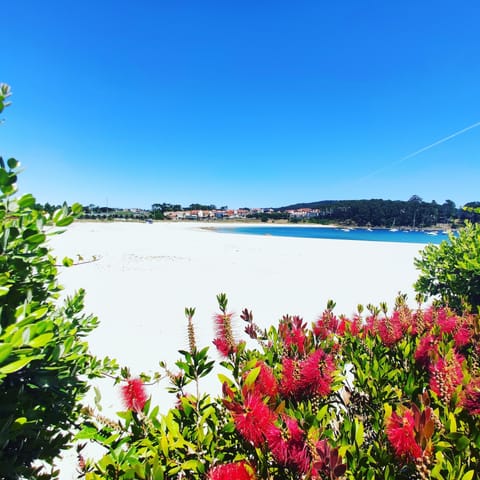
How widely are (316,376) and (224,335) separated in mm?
495

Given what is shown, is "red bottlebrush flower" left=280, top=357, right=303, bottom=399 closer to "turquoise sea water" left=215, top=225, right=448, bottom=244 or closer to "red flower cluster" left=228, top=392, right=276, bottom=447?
"red flower cluster" left=228, top=392, right=276, bottom=447

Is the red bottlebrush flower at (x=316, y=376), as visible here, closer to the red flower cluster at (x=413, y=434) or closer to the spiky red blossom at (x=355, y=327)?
the red flower cluster at (x=413, y=434)

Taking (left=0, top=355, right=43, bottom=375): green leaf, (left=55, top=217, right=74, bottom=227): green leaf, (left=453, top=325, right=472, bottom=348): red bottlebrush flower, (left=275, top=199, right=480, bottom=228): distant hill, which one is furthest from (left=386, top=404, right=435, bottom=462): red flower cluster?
(left=275, top=199, right=480, bottom=228): distant hill

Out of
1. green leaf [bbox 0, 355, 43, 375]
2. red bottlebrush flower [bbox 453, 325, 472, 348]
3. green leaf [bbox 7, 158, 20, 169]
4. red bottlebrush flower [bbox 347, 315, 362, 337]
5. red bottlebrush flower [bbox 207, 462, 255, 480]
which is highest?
green leaf [bbox 7, 158, 20, 169]

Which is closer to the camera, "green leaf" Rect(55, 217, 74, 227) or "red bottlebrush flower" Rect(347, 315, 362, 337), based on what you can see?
"green leaf" Rect(55, 217, 74, 227)

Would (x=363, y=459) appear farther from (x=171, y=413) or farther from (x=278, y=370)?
(x=171, y=413)

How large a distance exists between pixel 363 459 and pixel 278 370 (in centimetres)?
68

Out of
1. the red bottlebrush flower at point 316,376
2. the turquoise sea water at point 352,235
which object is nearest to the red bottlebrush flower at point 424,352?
the red bottlebrush flower at point 316,376

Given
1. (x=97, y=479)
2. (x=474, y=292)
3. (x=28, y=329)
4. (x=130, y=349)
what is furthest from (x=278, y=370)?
(x=130, y=349)

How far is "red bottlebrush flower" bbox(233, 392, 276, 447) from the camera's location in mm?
979

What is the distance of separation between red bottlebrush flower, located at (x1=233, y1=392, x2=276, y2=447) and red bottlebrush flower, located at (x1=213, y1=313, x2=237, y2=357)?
0.43 m

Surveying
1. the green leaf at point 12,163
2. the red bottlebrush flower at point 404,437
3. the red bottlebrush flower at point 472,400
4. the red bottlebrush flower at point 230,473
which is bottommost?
the red bottlebrush flower at point 230,473

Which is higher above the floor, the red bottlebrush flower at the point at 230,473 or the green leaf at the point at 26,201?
the green leaf at the point at 26,201

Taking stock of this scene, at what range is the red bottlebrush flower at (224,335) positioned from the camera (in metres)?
1.45
